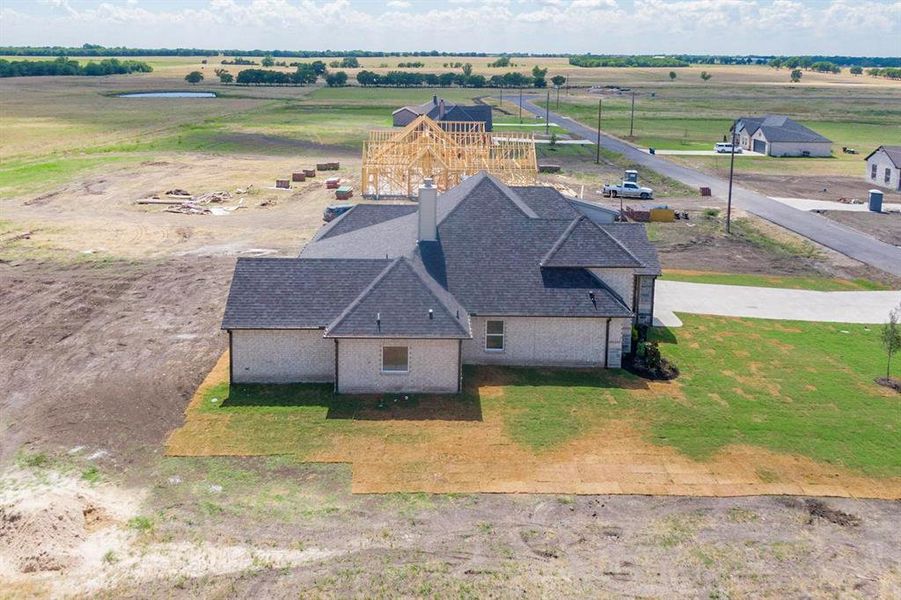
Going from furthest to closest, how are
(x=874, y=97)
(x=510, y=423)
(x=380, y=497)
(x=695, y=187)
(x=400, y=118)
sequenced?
1. (x=874, y=97)
2. (x=400, y=118)
3. (x=695, y=187)
4. (x=510, y=423)
5. (x=380, y=497)

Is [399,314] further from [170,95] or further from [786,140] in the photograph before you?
[170,95]

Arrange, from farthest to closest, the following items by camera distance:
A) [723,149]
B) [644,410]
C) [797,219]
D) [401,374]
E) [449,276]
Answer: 1. [723,149]
2. [797,219]
3. [449,276]
4. [401,374]
5. [644,410]

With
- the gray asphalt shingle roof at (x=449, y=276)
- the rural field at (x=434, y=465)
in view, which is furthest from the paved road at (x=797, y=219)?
the gray asphalt shingle roof at (x=449, y=276)

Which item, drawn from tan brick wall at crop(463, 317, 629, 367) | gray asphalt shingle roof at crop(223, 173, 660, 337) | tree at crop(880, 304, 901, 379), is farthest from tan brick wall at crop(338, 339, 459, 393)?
tree at crop(880, 304, 901, 379)

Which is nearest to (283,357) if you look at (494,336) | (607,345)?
(494,336)

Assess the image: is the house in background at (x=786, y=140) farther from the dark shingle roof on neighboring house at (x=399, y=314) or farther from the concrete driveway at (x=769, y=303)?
the dark shingle roof on neighboring house at (x=399, y=314)

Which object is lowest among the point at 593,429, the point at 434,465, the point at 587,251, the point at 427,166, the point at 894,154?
the point at 434,465

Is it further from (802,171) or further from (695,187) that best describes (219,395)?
(802,171)

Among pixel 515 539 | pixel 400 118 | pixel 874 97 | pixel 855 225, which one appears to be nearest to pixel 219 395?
pixel 515 539
